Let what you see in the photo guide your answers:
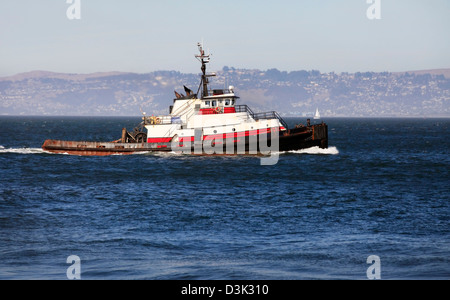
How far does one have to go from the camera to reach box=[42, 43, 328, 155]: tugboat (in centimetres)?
5075

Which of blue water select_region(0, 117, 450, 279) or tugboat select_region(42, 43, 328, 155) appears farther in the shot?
tugboat select_region(42, 43, 328, 155)

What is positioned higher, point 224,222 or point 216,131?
point 216,131

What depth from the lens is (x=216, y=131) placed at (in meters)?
51.3

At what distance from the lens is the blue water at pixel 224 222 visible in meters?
17.4

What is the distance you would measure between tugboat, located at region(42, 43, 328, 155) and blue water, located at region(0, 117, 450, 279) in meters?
4.67

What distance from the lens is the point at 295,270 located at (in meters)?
17.0

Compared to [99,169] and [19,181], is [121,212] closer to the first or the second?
[19,181]

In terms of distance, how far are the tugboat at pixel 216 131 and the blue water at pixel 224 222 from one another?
15.3 feet

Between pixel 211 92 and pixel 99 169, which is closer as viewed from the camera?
pixel 99 169

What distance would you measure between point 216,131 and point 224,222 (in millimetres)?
27251

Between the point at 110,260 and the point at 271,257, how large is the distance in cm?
533

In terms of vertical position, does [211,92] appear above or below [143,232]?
above

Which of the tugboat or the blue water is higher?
the tugboat
